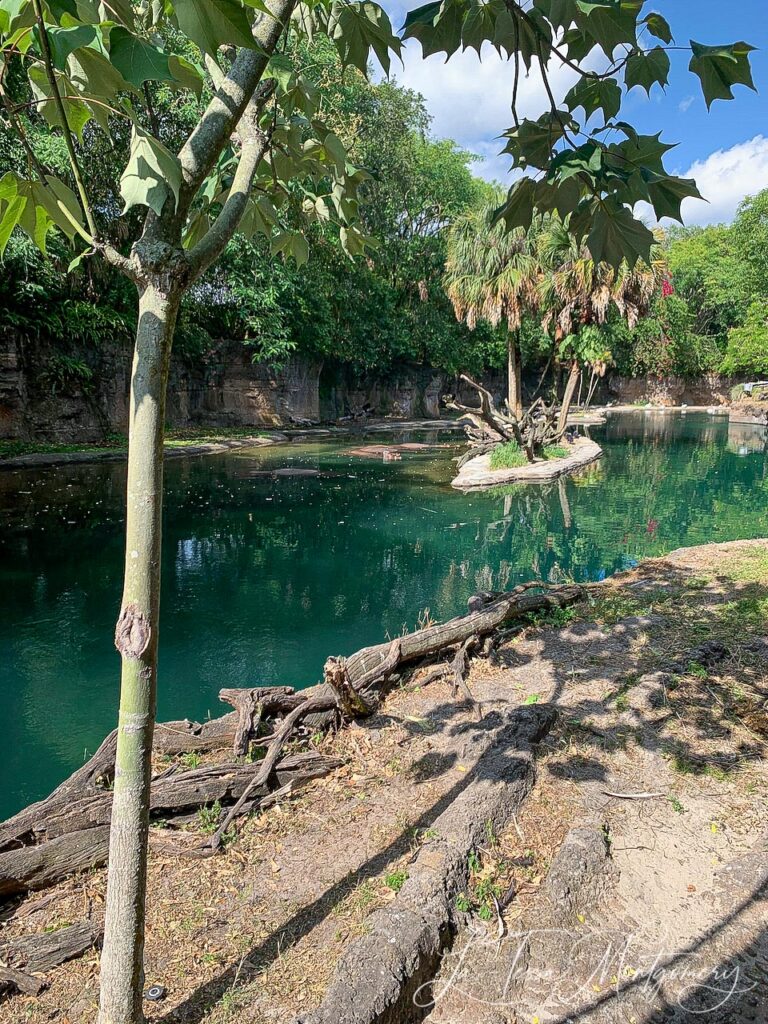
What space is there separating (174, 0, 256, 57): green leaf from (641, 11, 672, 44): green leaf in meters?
1.21

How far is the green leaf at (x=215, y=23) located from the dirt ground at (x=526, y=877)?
266cm

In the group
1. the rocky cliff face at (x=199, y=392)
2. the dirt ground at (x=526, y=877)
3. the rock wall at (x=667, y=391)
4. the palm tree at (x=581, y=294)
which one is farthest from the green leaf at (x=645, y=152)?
the rock wall at (x=667, y=391)

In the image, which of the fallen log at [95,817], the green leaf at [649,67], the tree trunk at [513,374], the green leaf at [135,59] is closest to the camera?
the green leaf at [135,59]

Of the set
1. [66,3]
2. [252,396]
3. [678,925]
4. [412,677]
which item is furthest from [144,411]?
[252,396]

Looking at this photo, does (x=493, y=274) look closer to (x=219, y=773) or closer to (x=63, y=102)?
(x=219, y=773)

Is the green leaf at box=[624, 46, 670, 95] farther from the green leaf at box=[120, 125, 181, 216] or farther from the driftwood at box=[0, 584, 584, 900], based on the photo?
the driftwood at box=[0, 584, 584, 900]

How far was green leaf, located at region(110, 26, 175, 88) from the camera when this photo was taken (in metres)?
1.22

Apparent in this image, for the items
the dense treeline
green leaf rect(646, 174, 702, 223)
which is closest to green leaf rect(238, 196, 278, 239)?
green leaf rect(646, 174, 702, 223)

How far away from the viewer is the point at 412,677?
505 centimetres

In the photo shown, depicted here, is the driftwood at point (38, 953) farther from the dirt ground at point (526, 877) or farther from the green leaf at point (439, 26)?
the green leaf at point (439, 26)

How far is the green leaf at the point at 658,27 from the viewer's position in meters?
1.76

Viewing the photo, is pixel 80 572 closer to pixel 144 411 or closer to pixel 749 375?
pixel 144 411

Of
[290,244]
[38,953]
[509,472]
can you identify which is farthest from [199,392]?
[38,953]

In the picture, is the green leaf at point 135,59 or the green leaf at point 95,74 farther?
the green leaf at point 95,74
